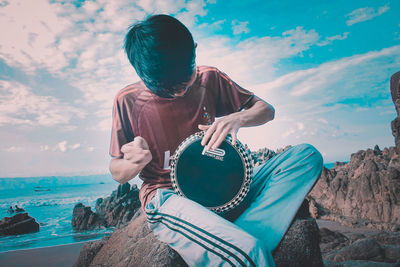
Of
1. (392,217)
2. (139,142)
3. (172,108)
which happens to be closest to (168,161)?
(139,142)

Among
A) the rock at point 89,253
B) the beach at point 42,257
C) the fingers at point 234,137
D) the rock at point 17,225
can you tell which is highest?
the fingers at point 234,137

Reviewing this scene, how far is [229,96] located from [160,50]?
824mm

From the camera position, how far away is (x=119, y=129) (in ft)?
6.23

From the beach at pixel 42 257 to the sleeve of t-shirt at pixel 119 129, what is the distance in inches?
124

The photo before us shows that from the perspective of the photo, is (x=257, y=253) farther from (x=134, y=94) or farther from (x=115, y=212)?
(x=115, y=212)

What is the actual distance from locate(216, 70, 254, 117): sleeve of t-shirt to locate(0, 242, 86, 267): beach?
3818mm

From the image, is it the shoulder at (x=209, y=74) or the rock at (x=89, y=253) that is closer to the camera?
the shoulder at (x=209, y=74)

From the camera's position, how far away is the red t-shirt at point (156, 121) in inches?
75.2

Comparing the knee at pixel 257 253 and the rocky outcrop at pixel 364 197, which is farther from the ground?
the knee at pixel 257 253

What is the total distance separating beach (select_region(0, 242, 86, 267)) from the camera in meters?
3.61

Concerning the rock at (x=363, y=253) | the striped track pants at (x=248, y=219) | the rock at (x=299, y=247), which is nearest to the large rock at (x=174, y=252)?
the rock at (x=299, y=247)

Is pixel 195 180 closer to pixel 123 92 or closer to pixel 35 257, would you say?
pixel 123 92

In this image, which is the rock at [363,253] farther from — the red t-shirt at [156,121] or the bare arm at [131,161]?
the bare arm at [131,161]

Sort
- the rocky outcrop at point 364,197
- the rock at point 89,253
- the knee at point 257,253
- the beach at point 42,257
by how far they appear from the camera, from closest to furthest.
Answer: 1. the knee at point 257,253
2. the rock at point 89,253
3. the beach at point 42,257
4. the rocky outcrop at point 364,197
